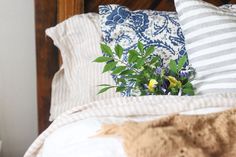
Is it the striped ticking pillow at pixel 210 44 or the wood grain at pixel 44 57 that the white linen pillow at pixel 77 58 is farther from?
the striped ticking pillow at pixel 210 44

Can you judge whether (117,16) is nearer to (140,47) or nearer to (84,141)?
(140,47)

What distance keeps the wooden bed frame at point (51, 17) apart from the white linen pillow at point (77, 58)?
0.04 m

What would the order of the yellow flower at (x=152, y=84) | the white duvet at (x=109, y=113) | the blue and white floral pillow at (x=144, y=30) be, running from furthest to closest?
the blue and white floral pillow at (x=144, y=30) → the yellow flower at (x=152, y=84) → the white duvet at (x=109, y=113)

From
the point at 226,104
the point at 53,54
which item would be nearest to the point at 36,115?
the point at 53,54

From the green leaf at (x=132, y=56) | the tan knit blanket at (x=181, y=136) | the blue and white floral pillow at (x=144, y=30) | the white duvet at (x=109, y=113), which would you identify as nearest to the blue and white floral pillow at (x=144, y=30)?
the blue and white floral pillow at (x=144, y=30)

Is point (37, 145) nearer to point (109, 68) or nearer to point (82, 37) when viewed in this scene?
point (109, 68)

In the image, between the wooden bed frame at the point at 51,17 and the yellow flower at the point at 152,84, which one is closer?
the yellow flower at the point at 152,84

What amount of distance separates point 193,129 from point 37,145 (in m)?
0.48

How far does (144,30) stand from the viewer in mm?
1248

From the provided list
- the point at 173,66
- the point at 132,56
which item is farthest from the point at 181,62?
the point at 132,56

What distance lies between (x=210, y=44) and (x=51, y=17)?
1.91 ft

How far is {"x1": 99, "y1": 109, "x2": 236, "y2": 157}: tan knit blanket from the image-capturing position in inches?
27.6

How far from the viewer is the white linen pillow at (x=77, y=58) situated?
48.9 inches

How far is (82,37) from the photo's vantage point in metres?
1.34
